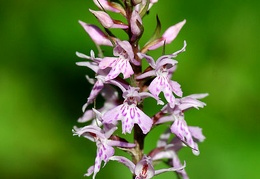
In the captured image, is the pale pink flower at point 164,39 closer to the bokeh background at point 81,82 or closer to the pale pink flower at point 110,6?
the pale pink flower at point 110,6

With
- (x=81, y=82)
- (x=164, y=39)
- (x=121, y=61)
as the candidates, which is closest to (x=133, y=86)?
(x=121, y=61)

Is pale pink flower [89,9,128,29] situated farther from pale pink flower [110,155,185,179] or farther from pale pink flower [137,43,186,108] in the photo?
pale pink flower [110,155,185,179]

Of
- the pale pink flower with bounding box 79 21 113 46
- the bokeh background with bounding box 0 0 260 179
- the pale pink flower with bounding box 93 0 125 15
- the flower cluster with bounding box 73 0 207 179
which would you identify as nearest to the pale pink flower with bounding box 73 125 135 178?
the flower cluster with bounding box 73 0 207 179

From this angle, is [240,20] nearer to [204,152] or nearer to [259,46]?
[259,46]

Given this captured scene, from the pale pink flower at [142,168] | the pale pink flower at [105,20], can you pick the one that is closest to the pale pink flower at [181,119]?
the pale pink flower at [142,168]

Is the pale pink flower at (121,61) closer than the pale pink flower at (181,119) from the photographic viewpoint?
Yes

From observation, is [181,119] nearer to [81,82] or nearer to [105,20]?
[105,20]

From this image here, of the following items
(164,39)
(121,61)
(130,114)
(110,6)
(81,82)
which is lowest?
(130,114)

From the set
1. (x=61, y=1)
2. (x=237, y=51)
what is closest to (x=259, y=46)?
(x=237, y=51)

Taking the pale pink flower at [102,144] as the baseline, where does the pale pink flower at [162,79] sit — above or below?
above
